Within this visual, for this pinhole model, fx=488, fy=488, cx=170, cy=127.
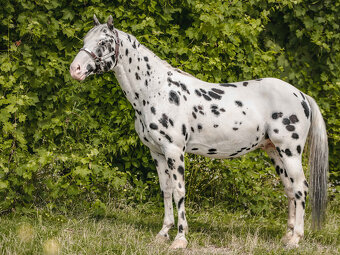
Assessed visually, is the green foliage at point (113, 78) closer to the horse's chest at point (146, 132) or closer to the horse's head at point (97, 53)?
the horse's chest at point (146, 132)

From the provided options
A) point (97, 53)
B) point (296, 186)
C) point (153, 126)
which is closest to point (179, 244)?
point (153, 126)

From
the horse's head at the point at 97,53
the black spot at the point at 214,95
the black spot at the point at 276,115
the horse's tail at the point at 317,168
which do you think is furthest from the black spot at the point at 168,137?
the horse's tail at the point at 317,168

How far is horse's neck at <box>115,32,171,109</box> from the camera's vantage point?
14.9 feet

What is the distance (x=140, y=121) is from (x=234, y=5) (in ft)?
7.87

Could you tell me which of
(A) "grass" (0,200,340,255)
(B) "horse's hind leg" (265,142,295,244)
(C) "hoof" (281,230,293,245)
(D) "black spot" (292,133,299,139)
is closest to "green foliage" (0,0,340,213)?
(A) "grass" (0,200,340,255)

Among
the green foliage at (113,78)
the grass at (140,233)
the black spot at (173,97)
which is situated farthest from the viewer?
the green foliage at (113,78)

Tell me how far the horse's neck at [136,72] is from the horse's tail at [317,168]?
1.57 meters

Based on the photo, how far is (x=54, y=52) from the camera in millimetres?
6055

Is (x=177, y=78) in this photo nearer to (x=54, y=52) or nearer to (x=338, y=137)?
(x=54, y=52)

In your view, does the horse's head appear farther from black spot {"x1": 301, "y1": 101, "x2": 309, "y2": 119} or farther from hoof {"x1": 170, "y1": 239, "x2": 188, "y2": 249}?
black spot {"x1": 301, "y1": 101, "x2": 309, "y2": 119}

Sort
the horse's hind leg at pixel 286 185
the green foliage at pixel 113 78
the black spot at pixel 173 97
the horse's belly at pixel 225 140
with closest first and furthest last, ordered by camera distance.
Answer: the black spot at pixel 173 97, the horse's belly at pixel 225 140, the horse's hind leg at pixel 286 185, the green foliage at pixel 113 78

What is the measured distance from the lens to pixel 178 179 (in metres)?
4.52

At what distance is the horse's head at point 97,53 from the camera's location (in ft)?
14.0

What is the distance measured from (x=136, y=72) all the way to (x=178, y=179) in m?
1.07
